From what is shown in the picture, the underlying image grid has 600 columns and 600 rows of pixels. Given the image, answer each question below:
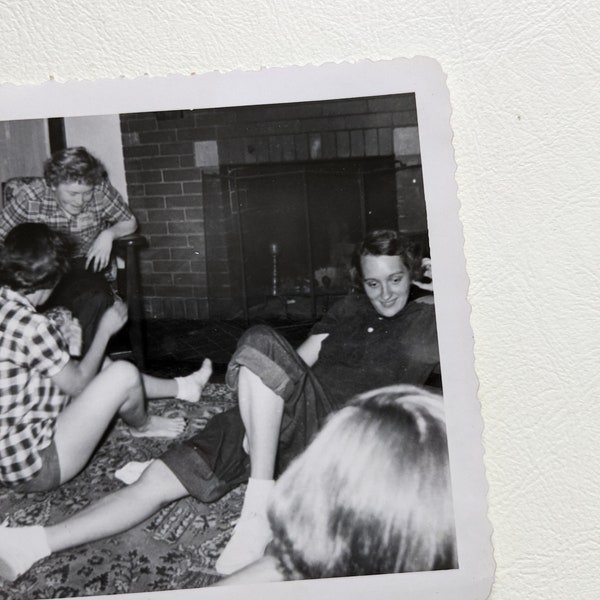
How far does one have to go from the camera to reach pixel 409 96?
57 centimetres

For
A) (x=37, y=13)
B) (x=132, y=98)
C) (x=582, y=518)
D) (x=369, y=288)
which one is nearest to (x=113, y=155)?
(x=132, y=98)

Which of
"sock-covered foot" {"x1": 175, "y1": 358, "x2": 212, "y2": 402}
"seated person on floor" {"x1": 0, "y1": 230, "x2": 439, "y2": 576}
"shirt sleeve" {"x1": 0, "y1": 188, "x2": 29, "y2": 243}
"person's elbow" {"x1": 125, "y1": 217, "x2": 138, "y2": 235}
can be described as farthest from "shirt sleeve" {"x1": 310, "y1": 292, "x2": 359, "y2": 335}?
"shirt sleeve" {"x1": 0, "y1": 188, "x2": 29, "y2": 243}

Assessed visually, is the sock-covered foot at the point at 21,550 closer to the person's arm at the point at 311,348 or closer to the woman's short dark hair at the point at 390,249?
the person's arm at the point at 311,348

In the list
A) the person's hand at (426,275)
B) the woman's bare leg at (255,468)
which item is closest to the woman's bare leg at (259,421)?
the woman's bare leg at (255,468)

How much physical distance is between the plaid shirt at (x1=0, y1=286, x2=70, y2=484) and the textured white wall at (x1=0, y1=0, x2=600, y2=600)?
0.26 metres

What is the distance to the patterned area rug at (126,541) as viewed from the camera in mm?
564

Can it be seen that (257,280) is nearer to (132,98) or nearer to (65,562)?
(132,98)

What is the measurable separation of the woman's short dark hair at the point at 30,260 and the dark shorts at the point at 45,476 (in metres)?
0.18

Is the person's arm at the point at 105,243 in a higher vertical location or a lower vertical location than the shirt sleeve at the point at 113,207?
lower

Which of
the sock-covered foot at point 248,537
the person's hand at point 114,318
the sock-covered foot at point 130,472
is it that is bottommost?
the sock-covered foot at point 248,537

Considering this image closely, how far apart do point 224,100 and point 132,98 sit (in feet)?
0.33

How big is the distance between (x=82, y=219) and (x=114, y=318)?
0.12 m

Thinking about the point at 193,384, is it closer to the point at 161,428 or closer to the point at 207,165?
the point at 161,428

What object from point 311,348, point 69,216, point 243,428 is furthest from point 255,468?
point 69,216
